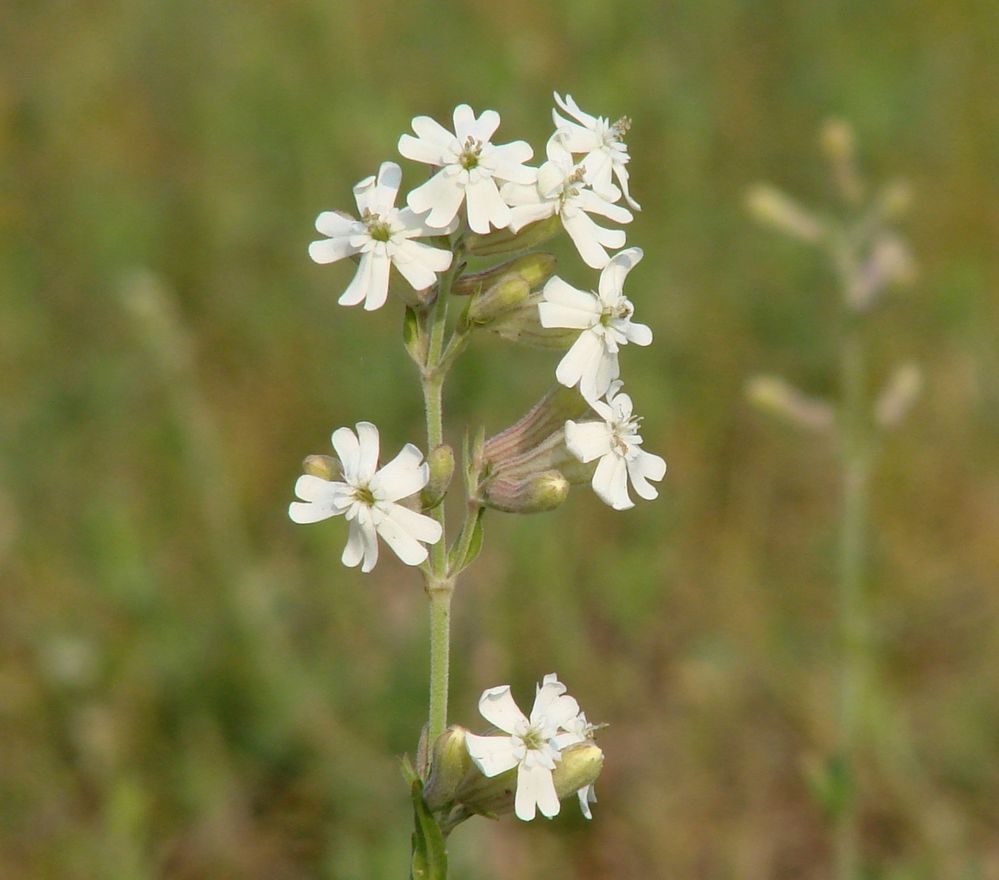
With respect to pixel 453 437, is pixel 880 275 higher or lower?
lower

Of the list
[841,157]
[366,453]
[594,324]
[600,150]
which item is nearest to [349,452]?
[366,453]

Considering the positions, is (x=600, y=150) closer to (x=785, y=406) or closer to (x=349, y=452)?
(x=349, y=452)

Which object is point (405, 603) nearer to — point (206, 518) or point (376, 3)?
→ point (206, 518)

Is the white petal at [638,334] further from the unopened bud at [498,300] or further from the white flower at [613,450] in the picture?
the unopened bud at [498,300]

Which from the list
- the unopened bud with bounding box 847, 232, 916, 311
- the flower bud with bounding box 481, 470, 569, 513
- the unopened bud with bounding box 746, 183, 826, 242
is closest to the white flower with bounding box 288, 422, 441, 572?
the flower bud with bounding box 481, 470, 569, 513

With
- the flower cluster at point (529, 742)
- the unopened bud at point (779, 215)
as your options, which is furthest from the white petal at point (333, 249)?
the unopened bud at point (779, 215)

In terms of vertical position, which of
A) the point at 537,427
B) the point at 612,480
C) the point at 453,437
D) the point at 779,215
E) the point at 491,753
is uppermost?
the point at 453,437
